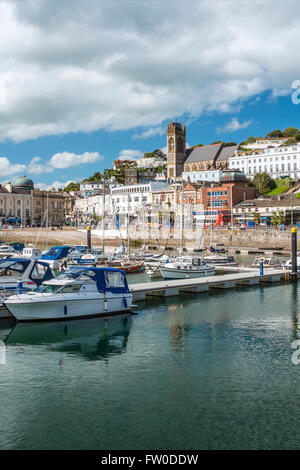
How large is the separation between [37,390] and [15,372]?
2330mm

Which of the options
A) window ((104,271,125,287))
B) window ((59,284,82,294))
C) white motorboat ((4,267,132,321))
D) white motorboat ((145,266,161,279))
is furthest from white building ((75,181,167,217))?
window ((59,284,82,294))

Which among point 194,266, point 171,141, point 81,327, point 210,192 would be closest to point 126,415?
point 81,327

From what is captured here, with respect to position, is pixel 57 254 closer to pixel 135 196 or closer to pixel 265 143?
pixel 135 196

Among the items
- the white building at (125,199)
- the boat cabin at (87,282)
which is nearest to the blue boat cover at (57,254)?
the boat cabin at (87,282)

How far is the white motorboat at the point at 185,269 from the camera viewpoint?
150 feet

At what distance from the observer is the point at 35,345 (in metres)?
23.5

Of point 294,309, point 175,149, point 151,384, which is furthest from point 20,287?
point 175,149

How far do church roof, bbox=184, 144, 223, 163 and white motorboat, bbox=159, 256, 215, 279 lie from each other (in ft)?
425

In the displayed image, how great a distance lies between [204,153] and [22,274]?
154 metres

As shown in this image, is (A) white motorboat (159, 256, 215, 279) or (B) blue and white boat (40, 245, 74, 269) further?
(B) blue and white boat (40, 245, 74, 269)

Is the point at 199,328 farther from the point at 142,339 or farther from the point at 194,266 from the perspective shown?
the point at 194,266

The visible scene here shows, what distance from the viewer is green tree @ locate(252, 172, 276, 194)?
138125 mm

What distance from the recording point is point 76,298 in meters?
28.1

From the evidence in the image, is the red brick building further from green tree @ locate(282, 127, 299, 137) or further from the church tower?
green tree @ locate(282, 127, 299, 137)
